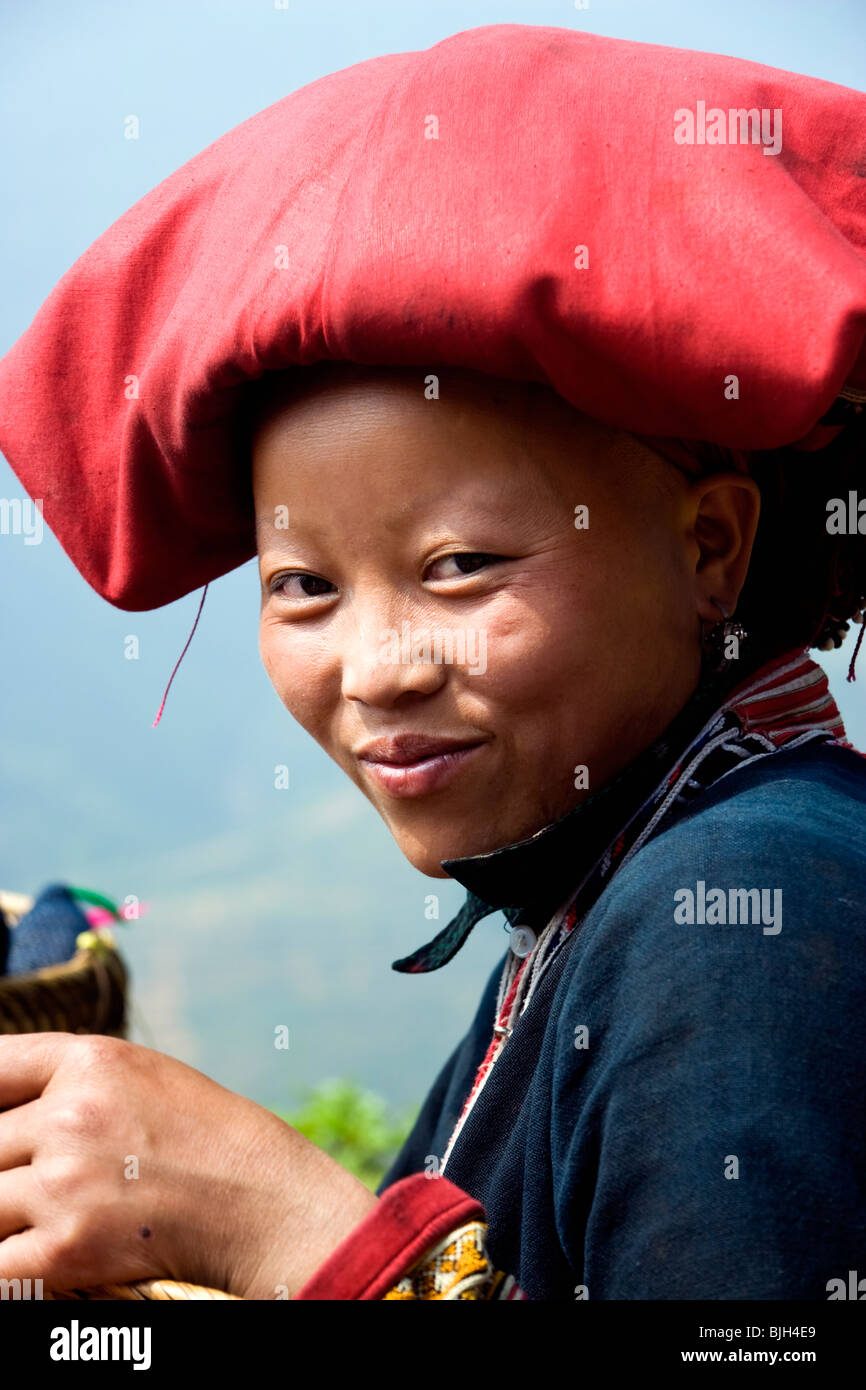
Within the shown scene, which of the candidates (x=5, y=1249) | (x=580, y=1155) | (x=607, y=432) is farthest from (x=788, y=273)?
(x=5, y=1249)

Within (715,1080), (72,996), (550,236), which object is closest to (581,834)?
(715,1080)

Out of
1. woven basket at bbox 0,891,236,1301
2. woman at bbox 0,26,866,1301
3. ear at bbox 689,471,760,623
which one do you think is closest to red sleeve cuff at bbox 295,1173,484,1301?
woman at bbox 0,26,866,1301

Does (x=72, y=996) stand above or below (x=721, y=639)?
below

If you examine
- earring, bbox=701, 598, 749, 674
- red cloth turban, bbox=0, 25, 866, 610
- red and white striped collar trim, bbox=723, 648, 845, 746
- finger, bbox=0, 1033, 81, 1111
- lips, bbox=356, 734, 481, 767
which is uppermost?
red cloth turban, bbox=0, 25, 866, 610

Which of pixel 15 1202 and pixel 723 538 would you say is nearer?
pixel 15 1202

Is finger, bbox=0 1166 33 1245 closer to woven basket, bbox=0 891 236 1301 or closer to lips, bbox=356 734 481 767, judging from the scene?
lips, bbox=356 734 481 767

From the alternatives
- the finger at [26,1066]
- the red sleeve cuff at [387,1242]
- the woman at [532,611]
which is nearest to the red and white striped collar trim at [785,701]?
the woman at [532,611]

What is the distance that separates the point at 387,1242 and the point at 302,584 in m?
0.55

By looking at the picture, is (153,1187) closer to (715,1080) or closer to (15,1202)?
(15,1202)

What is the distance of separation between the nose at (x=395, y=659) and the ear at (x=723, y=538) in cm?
26

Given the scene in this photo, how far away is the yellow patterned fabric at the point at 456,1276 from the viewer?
0.85 metres

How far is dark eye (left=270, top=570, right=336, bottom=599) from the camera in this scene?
1.15 meters

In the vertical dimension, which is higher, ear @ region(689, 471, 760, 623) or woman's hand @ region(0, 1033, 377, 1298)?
ear @ region(689, 471, 760, 623)

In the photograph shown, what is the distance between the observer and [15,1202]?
0.91 m
